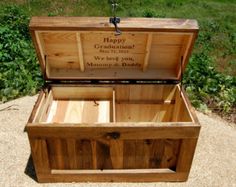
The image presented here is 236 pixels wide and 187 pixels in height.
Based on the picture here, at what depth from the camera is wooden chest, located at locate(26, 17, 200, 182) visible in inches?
122

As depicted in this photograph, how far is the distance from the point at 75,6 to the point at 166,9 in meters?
2.57

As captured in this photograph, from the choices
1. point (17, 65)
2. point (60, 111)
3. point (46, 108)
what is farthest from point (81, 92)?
point (17, 65)

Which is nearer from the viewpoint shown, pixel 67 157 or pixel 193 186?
pixel 67 157

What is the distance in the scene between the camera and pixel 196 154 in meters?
4.14

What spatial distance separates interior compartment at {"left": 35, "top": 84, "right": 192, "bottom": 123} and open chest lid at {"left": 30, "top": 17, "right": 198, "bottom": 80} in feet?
0.61

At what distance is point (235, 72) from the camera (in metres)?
6.66

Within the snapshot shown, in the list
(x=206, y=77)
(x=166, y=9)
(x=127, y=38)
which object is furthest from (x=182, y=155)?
(x=166, y=9)

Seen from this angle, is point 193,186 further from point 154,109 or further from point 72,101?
point 72,101

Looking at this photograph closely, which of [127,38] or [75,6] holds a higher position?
[127,38]

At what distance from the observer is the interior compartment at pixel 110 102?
13.0ft

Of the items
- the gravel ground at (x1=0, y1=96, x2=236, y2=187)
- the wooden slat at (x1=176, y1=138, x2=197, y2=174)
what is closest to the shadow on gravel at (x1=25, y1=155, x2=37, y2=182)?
the gravel ground at (x1=0, y1=96, x2=236, y2=187)

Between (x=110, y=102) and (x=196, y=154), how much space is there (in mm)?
1244

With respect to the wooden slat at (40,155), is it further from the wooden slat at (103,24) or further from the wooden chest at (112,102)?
the wooden slat at (103,24)

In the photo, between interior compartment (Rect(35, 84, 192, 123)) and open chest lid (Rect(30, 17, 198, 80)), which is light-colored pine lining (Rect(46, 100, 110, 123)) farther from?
open chest lid (Rect(30, 17, 198, 80))
